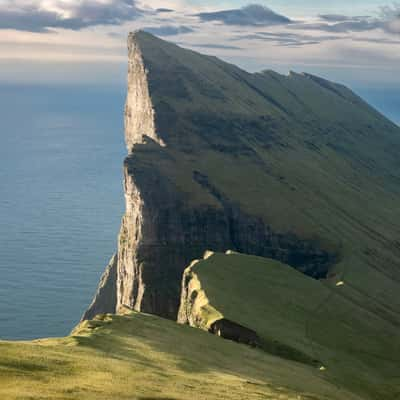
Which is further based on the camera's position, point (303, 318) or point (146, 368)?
point (303, 318)

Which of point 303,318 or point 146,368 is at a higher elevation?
point 146,368

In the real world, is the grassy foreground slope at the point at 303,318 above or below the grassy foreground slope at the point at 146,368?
below

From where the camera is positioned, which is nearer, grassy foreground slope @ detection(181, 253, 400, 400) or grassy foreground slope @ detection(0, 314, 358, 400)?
grassy foreground slope @ detection(0, 314, 358, 400)

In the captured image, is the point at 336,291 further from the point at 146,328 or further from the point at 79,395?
the point at 79,395

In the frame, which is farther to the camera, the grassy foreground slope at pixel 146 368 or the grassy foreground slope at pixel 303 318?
the grassy foreground slope at pixel 303 318
